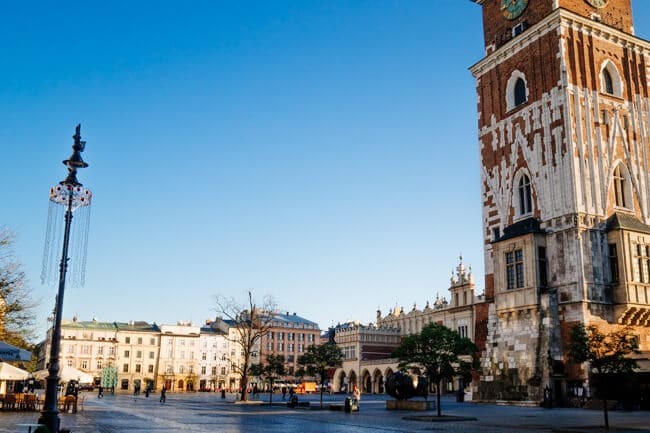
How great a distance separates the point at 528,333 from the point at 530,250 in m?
5.27

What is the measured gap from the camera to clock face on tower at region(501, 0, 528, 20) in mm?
45938

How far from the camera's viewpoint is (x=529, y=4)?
45.2 m

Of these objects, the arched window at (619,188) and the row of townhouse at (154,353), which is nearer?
the arched window at (619,188)

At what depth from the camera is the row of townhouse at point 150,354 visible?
115750 mm

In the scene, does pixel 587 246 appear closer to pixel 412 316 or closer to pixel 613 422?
pixel 613 422

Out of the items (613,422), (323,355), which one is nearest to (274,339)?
(323,355)

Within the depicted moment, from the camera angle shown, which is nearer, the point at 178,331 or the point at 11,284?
the point at 11,284

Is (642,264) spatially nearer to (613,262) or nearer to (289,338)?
(613,262)

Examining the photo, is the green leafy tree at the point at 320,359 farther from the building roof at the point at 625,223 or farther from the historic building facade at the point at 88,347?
the historic building facade at the point at 88,347

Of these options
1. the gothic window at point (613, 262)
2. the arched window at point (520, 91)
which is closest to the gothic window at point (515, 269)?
the gothic window at point (613, 262)

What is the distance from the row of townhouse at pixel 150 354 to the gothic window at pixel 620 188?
88.5 metres

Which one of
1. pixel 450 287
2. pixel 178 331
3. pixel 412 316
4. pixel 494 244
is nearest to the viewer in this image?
pixel 494 244

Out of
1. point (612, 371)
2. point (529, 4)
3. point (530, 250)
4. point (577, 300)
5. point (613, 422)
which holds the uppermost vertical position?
point (529, 4)

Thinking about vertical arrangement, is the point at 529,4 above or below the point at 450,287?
above
